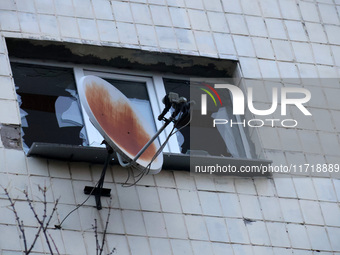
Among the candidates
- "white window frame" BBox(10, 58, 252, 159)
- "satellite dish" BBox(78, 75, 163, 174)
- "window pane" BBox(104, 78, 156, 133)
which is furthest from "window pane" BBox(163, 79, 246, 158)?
"satellite dish" BBox(78, 75, 163, 174)

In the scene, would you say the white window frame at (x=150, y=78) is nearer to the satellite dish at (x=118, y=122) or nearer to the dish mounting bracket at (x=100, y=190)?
the satellite dish at (x=118, y=122)

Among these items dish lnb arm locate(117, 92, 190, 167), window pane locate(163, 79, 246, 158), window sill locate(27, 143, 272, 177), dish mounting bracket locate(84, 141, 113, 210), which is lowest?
dish mounting bracket locate(84, 141, 113, 210)

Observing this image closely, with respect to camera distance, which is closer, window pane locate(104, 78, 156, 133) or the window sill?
the window sill

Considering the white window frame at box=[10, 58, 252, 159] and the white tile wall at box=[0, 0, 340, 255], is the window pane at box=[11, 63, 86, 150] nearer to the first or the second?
the white window frame at box=[10, 58, 252, 159]

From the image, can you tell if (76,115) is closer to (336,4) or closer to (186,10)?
(186,10)

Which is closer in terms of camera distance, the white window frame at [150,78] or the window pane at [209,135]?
the white window frame at [150,78]

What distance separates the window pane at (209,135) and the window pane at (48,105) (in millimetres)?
1082

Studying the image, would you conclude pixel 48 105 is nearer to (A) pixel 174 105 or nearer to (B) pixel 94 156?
(B) pixel 94 156

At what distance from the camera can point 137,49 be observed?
1034 centimetres

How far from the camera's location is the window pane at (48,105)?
31.7 ft

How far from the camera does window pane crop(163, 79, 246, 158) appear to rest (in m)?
10.2

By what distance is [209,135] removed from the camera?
10.4 metres

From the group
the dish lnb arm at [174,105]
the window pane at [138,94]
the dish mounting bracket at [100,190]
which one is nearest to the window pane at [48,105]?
the window pane at [138,94]

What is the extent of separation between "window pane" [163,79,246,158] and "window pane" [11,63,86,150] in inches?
42.6
